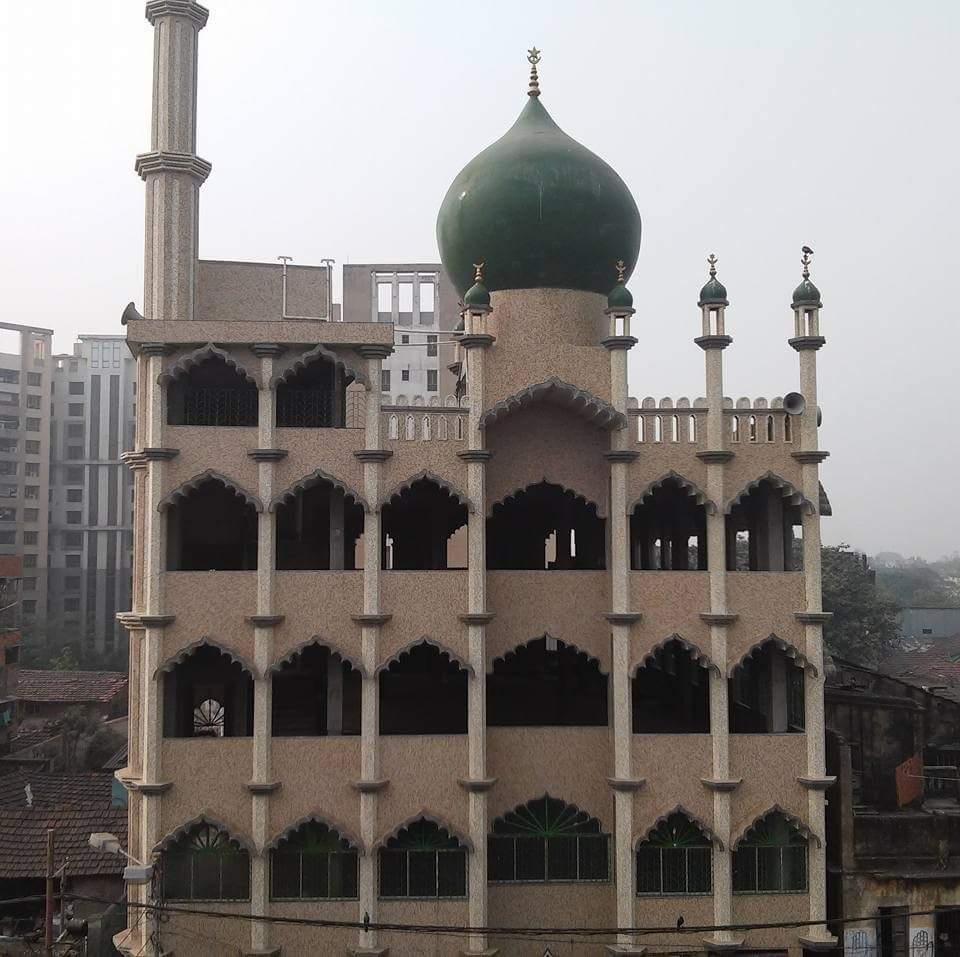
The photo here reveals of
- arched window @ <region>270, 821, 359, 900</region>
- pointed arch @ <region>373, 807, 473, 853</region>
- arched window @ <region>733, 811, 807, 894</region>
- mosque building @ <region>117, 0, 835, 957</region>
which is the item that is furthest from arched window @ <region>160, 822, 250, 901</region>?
arched window @ <region>733, 811, 807, 894</region>

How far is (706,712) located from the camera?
20.4 m

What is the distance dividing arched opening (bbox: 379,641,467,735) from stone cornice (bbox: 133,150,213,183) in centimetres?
952

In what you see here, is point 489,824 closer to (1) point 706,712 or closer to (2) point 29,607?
(1) point 706,712

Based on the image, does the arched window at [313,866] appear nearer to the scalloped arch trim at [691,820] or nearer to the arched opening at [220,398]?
the scalloped arch trim at [691,820]

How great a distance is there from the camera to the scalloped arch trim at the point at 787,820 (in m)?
16.5

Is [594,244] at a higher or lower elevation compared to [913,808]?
higher

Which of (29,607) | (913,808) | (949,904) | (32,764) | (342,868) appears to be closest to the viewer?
(342,868)

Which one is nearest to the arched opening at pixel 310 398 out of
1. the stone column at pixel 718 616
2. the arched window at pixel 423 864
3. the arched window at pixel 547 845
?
the stone column at pixel 718 616

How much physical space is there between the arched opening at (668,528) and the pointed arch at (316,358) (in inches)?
212

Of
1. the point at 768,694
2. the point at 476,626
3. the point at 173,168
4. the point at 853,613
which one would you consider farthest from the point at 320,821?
the point at 853,613

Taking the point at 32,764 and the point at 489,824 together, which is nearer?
the point at 489,824

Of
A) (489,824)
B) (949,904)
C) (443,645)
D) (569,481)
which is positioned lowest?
(949,904)

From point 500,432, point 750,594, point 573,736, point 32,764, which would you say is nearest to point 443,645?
point 573,736

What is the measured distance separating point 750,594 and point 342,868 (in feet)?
26.6
